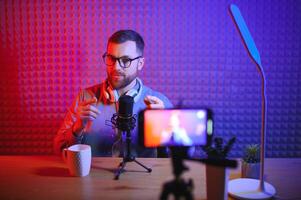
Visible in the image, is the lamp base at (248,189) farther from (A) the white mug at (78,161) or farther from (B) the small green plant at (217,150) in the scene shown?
(A) the white mug at (78,161)

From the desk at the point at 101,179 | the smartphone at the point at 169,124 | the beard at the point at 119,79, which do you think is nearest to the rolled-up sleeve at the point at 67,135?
the beard at the point at 119,79

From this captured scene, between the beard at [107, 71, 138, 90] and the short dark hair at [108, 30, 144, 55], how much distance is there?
24 centimetres

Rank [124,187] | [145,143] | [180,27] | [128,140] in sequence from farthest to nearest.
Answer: [180,27]
[128,140]
[124,187]
[145,143]

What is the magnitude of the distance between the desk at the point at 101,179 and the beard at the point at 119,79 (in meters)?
0.96

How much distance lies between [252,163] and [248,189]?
0.16m

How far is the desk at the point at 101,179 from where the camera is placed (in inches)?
52.3

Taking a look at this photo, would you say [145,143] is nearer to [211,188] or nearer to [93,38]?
[211,188]

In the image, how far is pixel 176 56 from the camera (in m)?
2.92

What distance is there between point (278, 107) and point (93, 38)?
175 cm

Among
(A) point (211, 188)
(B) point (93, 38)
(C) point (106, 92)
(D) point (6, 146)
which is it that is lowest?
(D) point (6, 146)

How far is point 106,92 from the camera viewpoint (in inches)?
105

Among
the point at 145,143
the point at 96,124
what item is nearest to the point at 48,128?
the point at 96,124

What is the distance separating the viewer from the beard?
8.52ft

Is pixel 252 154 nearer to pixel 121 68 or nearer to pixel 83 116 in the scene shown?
pixel 83 116
